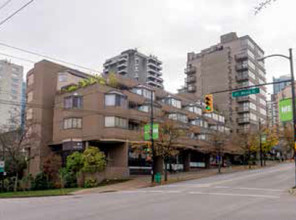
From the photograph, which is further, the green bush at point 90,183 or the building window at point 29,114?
the building window at point 29,114

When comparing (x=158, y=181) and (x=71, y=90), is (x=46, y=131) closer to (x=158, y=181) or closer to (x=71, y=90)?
(x=71, y=90)

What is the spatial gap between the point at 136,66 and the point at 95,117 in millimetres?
90938

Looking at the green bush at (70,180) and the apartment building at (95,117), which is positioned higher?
the apartment building at (95,117)

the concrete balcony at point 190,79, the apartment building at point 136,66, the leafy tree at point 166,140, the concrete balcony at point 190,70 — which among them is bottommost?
the leafy tree at point 166,140

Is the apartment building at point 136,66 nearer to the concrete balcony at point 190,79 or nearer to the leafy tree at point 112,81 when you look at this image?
the concrete balcony at point 190,79

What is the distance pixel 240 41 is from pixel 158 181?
244 feet

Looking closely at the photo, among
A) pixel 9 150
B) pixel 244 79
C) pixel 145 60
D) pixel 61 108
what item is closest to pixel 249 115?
pixel 244 79

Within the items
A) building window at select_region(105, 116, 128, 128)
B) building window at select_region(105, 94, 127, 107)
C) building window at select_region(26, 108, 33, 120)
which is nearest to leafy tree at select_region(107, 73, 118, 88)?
building window at select_region(105, 94, 127, 107)

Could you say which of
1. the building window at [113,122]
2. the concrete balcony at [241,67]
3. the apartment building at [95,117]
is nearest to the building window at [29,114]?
the apartment building at [95,117]

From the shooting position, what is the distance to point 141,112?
4841 centimetres

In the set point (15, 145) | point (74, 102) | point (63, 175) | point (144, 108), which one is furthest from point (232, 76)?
point (63, 175)

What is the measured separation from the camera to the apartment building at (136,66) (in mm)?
132625

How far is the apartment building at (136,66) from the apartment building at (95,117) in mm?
73910

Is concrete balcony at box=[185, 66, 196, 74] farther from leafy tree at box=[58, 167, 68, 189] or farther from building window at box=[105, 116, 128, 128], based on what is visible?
leafy tree at box=[58, 167, 68, 189]
